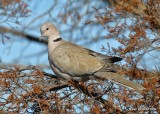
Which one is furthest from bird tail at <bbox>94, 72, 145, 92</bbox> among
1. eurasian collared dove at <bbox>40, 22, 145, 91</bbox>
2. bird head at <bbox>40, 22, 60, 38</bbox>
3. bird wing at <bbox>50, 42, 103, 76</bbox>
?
bird head at <bbox>40, 22, 60, 38</bbox>

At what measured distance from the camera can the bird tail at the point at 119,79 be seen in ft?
13.7

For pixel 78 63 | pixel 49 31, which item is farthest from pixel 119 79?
pixel 49 31

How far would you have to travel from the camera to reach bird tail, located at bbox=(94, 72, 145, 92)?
4.17 meters

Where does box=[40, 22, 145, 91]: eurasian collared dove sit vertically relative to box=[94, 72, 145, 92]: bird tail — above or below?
above

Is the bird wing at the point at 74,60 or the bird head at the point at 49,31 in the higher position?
the bird head at the point at 49,31

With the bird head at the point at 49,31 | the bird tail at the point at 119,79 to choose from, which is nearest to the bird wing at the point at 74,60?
the bird tail at the point at 119,79

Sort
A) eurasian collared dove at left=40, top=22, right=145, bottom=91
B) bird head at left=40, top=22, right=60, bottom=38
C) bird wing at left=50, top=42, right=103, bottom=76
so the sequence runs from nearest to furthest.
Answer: eurasian collared dove at left=40, top=22, right=145, bottom=91 → bird wing at left=50, top=42, right=103, bottom=76 → bird head at left=40, top=22, right=60, bottom=38

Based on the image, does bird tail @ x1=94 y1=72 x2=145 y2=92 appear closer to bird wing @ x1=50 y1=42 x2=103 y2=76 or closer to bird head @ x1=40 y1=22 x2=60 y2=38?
bird wing @ x1=50 y1=42 x2=103 y2=76

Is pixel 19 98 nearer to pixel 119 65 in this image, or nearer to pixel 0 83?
pixel 0 83

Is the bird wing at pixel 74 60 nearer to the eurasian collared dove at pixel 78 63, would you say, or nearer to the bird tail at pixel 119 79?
the eurasian collared dove at pixel 78 63

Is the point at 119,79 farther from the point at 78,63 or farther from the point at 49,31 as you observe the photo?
the point at 49,31

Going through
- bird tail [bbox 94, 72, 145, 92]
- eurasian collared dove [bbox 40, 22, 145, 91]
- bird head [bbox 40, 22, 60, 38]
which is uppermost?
bird head [bbox 40, 22, 60, 38]

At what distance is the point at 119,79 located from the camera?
4.50 meters

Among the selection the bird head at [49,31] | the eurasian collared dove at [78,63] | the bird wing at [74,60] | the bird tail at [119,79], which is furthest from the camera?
the bird head at [49,31]
